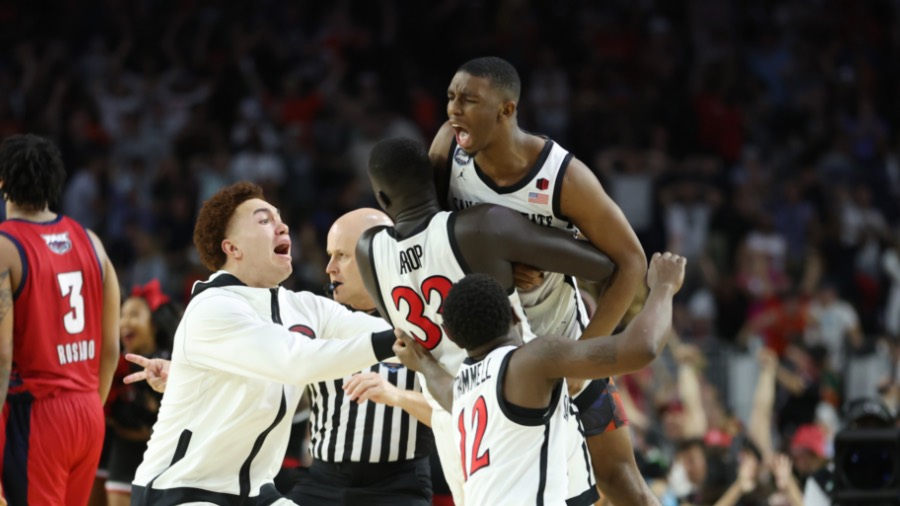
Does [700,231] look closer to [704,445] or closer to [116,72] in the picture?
[704,445]

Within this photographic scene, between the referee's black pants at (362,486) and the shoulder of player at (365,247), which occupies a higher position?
the shoulder of player at (365,247)

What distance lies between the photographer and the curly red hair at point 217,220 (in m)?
5.46

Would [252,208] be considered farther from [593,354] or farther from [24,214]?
[593,354]

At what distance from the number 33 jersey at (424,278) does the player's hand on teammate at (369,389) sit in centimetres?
24

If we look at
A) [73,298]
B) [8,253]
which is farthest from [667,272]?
[8,253]

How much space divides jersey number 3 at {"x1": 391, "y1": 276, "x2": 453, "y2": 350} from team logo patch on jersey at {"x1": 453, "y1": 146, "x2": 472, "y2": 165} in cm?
50

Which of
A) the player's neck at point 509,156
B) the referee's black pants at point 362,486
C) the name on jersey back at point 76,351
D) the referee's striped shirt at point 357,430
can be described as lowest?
the referee's black pants at point 362,486

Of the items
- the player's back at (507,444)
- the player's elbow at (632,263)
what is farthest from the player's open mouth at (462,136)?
the player's back at (507,444)

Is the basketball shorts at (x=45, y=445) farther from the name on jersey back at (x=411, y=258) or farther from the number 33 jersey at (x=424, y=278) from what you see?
the name on jersey back at (x=411, y=258)

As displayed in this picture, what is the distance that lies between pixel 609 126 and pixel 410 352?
34.9ft

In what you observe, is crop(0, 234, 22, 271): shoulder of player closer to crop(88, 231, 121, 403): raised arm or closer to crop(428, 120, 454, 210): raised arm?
crop(88, 231, 121, 403): raised arm

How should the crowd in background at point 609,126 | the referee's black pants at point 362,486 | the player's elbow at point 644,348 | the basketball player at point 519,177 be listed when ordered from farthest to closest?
the crowd in background at point 609,126 → the referee's black pants at point 362,486 → the basketball player at point 519,177 → the player's elbow at point 644,348

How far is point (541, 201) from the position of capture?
5156 mm

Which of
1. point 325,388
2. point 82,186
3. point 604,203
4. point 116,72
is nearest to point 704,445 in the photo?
point 325,388
